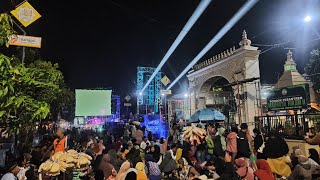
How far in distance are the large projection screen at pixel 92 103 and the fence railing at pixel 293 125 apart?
984cm

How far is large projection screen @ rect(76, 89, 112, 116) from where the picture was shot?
16.4 m

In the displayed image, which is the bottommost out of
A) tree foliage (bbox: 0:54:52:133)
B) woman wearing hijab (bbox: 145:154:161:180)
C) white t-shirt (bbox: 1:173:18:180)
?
woman wearing hijab (bbox: 145:154:161:180)

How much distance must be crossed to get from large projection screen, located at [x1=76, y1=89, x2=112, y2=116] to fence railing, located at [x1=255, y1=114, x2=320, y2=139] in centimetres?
984

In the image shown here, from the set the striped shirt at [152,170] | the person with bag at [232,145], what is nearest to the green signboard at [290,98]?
the person with bag at [232,145]

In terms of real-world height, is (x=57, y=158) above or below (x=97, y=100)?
below

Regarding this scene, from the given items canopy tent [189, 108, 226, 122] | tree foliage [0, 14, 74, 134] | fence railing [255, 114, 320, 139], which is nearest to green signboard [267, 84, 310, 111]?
fence railing [255, 114, 320, 139]

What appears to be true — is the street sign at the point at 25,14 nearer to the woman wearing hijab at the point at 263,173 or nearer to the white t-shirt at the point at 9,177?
the white t-shirt at the point at 9,177

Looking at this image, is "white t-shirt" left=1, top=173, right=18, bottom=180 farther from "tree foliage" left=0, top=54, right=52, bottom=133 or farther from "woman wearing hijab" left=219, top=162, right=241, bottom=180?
"woman wearing hijab" left=219, top=162, right=241, bottom=180

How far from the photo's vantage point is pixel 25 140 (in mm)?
13414

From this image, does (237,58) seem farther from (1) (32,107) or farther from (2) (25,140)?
(1) (32,107)

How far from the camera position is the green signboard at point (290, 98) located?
36.9 ft

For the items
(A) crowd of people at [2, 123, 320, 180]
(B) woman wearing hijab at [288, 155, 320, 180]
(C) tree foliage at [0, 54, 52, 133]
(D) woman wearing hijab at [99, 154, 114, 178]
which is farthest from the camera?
(D) woman wearing hijab at [99, 154, 114, 178]

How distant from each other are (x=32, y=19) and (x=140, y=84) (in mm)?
63836

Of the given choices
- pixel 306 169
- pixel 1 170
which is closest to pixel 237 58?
pixel 306 169
